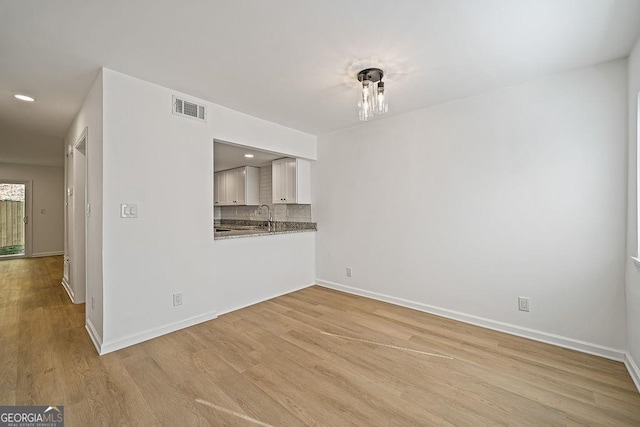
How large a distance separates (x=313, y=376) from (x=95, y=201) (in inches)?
99.8

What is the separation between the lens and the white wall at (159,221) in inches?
97.7

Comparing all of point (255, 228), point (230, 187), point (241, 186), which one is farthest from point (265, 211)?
point (230, 187)

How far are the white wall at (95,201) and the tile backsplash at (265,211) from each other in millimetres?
2980

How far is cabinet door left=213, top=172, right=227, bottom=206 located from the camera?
21.5 ft

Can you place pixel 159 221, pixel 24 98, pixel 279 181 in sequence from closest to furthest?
pixel 159 221
pixel 24 98
pixel 279 181

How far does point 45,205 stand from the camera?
7.66m

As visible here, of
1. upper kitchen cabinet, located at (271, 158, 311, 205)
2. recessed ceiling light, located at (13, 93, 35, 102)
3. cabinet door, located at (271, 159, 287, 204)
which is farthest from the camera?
cabinet door, located at (271, 159, 287, 204)

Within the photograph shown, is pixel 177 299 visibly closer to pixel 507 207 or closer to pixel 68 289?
pixel 68 289

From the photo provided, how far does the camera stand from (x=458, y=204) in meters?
3.18

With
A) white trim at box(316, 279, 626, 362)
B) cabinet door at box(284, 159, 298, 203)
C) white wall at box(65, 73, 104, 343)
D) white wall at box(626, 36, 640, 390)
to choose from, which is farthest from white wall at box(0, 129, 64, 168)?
white wall at box(626, 36, 640, 390)

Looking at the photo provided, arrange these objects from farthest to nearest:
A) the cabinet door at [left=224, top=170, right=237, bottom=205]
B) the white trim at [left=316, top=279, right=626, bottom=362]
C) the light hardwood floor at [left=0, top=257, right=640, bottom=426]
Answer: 1. the cabinet door at [left=224, top=170, right=237, bottom=205]
2. the white trim at [left=316, top=279, right=626, bottom=362]
3. the light hardwood floor at [left=0, top=257, right=640, bottom=426]

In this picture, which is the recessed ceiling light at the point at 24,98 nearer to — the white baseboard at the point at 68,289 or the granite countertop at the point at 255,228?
the granite countertop at the point at 255,228

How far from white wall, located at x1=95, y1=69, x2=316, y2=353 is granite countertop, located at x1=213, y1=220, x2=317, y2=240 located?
0.17 metres

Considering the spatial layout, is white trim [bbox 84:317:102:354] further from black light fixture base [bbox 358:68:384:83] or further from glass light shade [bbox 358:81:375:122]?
black light fixture base [bbox 358:68:384:83]
